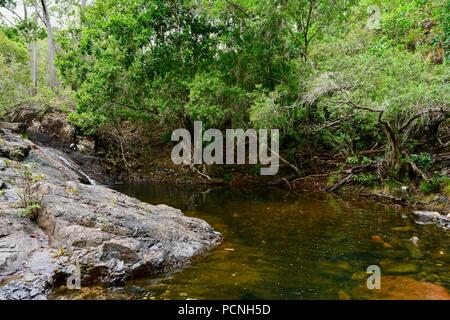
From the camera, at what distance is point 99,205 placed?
7.69 metres

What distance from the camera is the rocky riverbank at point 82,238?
18.8ft

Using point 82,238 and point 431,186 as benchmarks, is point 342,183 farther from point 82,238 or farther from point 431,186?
point 82,238

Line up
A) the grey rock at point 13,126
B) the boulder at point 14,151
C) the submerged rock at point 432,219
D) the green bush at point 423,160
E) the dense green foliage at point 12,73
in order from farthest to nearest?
the dense green foliage at point 12,73 < the grey rock at point 13,126 < the boulder at point 14,151 < the green bush at point 423,160 < the submerged rock at point 432,219

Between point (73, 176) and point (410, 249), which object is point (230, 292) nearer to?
point (410, 249)

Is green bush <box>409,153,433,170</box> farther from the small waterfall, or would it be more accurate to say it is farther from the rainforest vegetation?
the small waterfall

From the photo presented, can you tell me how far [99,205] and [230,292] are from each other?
3.53 meters

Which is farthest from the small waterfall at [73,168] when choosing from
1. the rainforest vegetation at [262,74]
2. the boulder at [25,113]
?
the boulder at [25,113]

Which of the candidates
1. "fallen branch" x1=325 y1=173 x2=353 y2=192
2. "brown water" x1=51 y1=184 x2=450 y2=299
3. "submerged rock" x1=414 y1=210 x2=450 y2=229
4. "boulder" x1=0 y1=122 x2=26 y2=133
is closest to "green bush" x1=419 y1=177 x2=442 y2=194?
"brown water" x1=51 y1=184 x2=450 y2=299

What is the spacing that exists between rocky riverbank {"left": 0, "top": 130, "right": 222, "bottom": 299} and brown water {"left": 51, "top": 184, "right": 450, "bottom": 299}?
1.05 feet

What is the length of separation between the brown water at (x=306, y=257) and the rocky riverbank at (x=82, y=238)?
0.32 meters

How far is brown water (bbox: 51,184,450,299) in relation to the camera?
562cm

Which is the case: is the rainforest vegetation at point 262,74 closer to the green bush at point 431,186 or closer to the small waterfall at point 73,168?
the green bush at point 431,186

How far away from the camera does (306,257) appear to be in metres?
7.11

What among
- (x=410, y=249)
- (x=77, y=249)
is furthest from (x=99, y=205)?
(x=410, y=249)
